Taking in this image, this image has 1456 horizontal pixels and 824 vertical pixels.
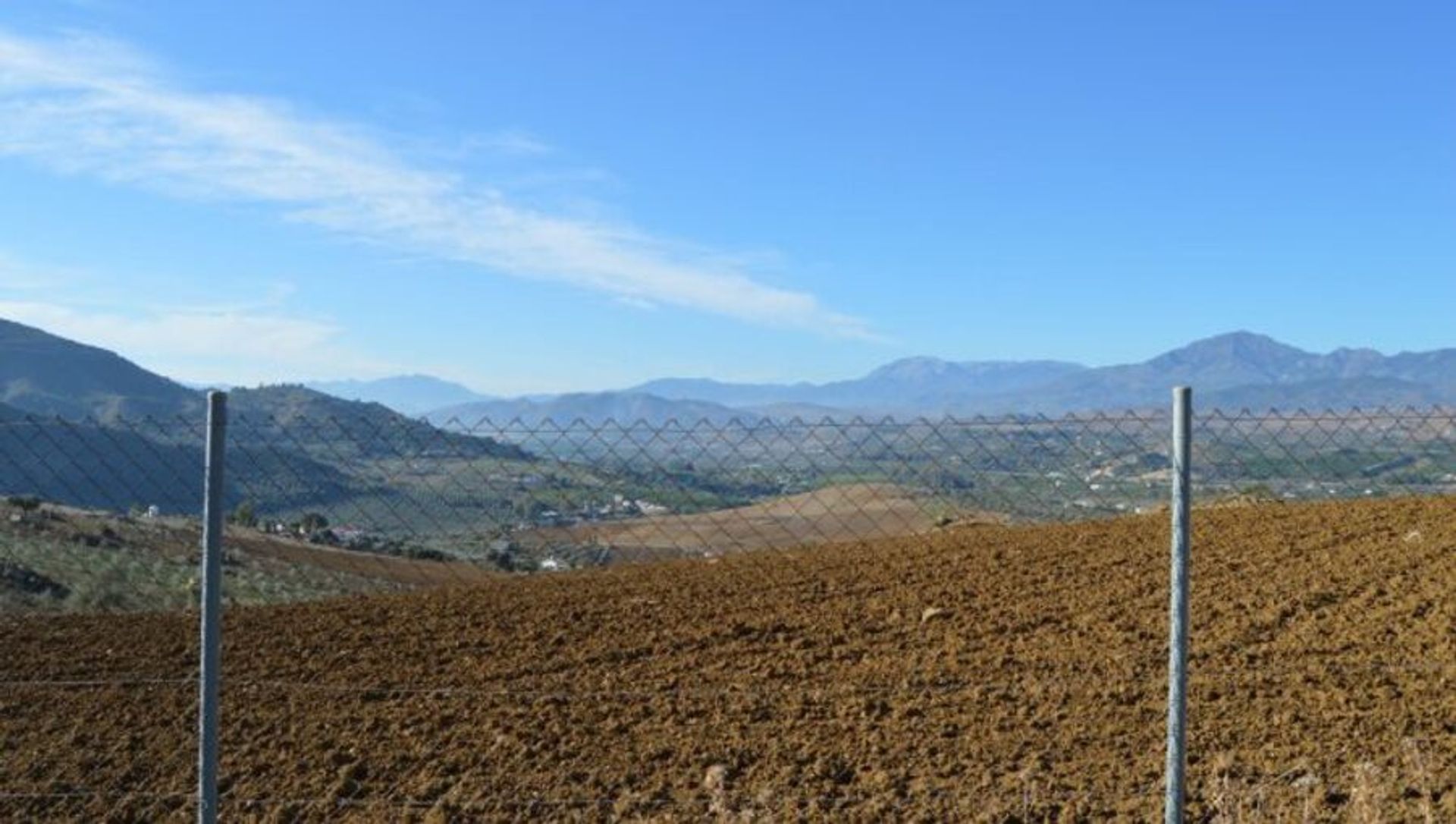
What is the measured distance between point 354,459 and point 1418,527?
39.2 feet

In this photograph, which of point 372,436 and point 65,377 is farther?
point 65,377

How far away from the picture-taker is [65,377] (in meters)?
93.2

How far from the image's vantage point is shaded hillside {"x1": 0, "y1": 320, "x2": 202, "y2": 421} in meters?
81.7

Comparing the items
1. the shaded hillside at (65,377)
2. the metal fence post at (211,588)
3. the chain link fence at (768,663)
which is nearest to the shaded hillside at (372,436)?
the chain link fence at (768,663)

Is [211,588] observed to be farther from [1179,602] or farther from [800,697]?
[800,697]

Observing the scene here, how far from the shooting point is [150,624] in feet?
42.9

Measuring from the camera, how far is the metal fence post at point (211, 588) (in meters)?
4.07

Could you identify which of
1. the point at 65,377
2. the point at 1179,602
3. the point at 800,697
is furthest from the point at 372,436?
the point at 65,377

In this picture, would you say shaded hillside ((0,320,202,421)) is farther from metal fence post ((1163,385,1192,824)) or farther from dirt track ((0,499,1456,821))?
metal fence post ((1163,385,1192,824))

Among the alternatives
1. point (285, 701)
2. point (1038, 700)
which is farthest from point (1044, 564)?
point (285, 701)

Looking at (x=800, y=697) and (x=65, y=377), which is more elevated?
(x=65, y=377)

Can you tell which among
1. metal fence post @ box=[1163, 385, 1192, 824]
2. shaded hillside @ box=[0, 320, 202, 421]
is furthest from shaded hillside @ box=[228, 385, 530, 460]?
shaded hillside @ box=[0, 320, 202, 421]

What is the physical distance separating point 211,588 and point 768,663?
6978 mm

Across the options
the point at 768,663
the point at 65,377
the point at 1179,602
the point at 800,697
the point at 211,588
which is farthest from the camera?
the point at 65,377
